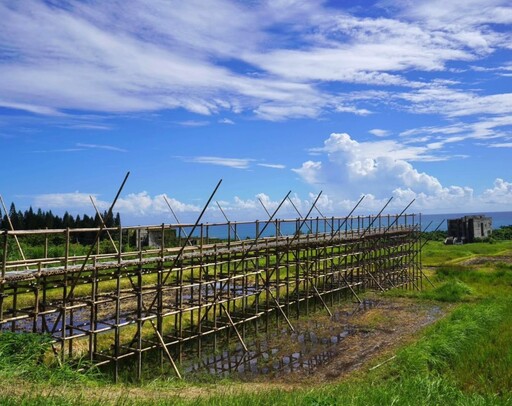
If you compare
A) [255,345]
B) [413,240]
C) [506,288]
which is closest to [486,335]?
[255,345]

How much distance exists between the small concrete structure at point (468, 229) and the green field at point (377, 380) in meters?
52.4

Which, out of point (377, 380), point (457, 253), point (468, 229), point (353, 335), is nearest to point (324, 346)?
point (353, 335)

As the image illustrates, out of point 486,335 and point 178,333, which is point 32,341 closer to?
point 178,333

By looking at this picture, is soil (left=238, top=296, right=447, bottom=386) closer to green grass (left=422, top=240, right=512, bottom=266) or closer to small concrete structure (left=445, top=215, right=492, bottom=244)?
green grass (left=422, top=240, right=512, bottom=266)

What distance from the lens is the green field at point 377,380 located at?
852 cm

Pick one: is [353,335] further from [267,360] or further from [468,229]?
[468,229]

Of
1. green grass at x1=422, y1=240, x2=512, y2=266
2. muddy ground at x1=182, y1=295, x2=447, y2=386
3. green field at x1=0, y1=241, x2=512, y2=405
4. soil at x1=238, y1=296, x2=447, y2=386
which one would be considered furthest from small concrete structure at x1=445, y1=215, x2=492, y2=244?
muddy ground at x1=182, y1=295, x2=447, y2=386

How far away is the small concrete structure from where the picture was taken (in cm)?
7662

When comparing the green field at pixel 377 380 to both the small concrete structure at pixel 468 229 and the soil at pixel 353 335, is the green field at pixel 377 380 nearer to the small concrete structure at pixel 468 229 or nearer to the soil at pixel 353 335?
the soil at pixel 353 335

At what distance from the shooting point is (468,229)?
255 ft

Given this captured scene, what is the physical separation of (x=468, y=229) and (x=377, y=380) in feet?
231

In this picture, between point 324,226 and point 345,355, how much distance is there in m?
13.2

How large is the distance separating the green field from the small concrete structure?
5237 centimetres

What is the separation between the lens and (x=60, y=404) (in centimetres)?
705
